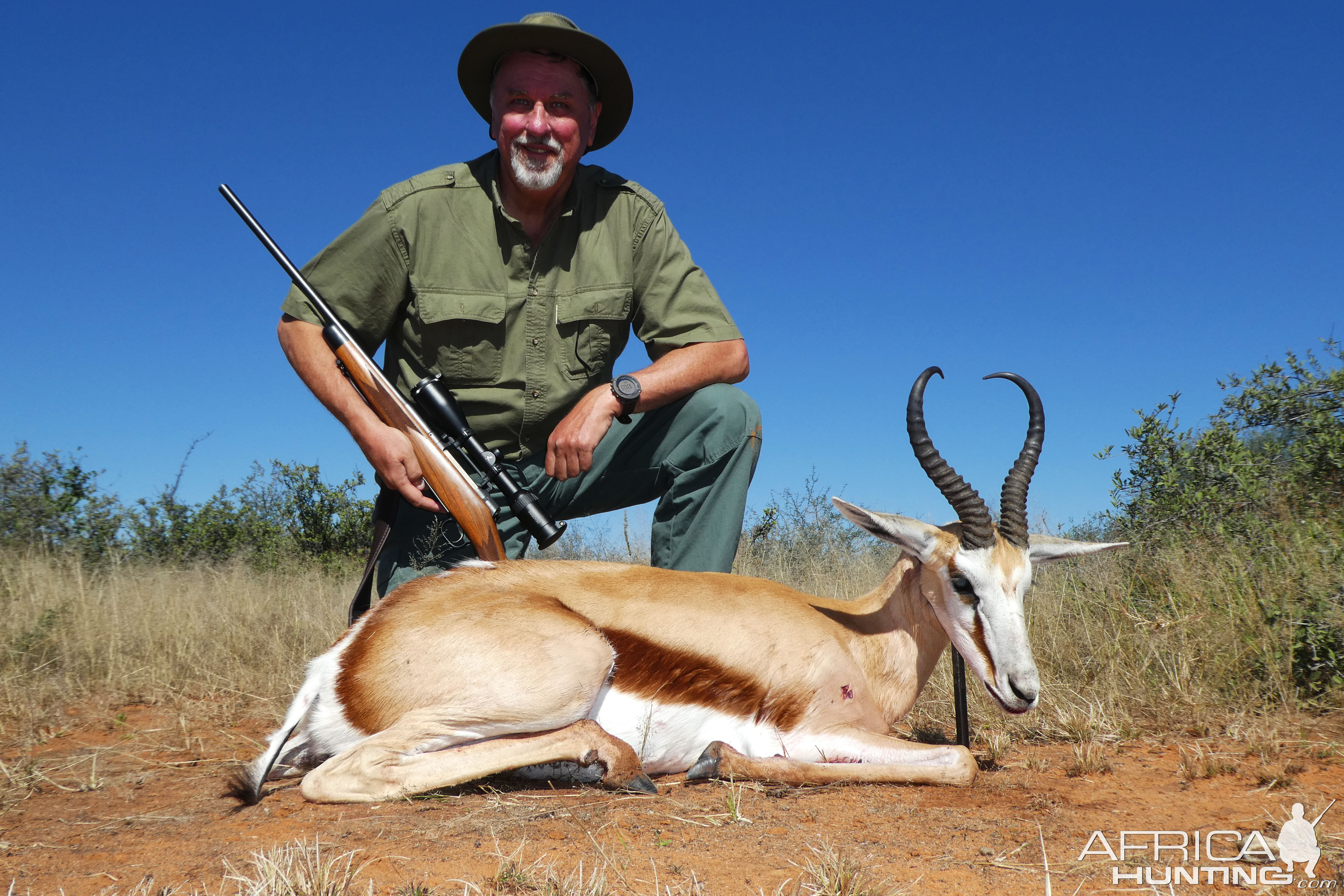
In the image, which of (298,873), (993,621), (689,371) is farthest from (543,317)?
(298,873)

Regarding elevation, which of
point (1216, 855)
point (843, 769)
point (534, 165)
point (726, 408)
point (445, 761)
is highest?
point (534, 165)

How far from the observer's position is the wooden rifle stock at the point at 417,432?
14.0 ft

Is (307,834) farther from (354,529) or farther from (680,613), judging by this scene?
(354,529)

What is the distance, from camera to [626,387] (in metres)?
4.48

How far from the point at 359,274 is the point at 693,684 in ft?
9.28

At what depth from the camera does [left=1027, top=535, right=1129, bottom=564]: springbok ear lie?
3.96 meters

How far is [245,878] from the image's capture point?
211 cm

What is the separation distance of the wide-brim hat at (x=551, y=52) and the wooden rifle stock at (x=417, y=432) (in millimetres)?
1457

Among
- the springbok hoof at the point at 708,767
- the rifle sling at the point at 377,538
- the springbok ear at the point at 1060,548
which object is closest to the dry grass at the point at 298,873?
the springbok hoof at the point at 708,767

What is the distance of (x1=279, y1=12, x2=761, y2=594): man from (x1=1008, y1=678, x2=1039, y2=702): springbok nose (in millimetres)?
1633

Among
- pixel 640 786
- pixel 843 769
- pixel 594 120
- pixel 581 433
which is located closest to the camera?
pixel 640 786

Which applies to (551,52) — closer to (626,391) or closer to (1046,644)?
(626,391)

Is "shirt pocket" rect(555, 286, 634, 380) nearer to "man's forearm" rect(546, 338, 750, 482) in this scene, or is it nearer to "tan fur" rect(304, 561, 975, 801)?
"man's forearm" rect(546, 338, 750, 482)

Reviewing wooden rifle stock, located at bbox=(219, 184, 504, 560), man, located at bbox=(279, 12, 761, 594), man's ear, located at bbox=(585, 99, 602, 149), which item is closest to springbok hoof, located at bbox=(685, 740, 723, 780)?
man, located at bbox=(279, 12, 761, 594)
